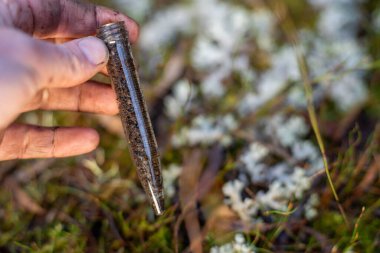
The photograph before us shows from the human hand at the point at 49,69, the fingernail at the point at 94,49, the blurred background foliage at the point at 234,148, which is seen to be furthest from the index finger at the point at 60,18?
the blurred background foliage at the point at 234,148

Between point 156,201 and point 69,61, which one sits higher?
point 69,61

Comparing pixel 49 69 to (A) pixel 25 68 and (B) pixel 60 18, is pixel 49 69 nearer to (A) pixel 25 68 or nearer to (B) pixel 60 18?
(A) pixel 25 68

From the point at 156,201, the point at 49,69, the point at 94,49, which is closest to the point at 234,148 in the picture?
the point at 156,201

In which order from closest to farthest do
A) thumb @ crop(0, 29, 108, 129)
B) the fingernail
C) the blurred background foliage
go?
thumb @ crop(0, 29, 108, 129) < the fingernail < the blurred background foliage

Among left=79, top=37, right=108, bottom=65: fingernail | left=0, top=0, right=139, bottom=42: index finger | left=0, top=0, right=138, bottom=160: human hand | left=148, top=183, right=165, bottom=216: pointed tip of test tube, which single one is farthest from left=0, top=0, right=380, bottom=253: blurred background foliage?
left=79, top=37, right=108, bottom=65: fingernail

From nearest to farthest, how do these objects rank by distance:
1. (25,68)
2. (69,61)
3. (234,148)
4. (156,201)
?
(25,68) < (69,61) < (156,201) < (234,148)

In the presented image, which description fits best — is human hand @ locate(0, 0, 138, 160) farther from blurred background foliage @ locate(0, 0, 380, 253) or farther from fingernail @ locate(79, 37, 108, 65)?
blurred background foliage @ locate(0, 0, 380, 253)

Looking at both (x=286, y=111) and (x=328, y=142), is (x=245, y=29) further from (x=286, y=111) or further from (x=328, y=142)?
(x=328, y=142)
